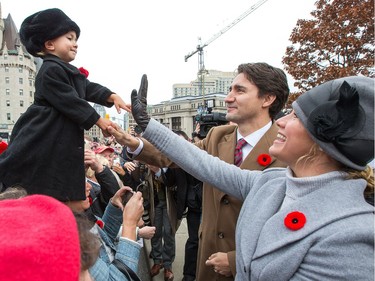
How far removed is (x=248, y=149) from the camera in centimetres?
205

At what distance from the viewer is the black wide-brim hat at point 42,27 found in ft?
5.40

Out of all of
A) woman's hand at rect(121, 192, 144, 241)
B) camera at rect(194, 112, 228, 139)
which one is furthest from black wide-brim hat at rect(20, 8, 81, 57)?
camera at rect(194, 112, 228, 139)

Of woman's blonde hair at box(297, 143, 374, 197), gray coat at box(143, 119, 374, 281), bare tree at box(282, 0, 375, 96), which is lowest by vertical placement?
gray coat at box(143, 119, 374, 281)

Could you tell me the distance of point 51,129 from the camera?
1561mm

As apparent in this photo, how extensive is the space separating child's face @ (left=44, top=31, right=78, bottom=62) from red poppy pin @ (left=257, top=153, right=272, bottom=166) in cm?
133

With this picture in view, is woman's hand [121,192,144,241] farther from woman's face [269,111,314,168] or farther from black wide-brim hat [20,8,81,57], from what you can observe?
black wide-brim hat [20,8,81,57]

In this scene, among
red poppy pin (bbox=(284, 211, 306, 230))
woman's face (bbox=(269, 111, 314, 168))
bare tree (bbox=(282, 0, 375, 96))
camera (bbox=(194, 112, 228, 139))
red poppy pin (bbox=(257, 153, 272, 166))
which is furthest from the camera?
bare tree (bbox=(282, 0, 375, 96))

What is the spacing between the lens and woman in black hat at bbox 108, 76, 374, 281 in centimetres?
100

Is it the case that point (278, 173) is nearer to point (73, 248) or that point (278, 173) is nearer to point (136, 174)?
point (73, 248)

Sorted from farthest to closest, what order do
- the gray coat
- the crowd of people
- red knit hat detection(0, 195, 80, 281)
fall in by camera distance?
1. the gray coat
2. the crowd of people
3. red knit hat detection(0, 195, 80, 281)

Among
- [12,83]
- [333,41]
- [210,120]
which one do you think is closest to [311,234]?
[210,120]

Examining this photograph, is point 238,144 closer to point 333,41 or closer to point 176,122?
point 333,41

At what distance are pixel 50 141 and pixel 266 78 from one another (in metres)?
1.44

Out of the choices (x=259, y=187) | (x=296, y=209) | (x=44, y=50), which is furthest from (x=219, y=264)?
(x=44, y=50)
